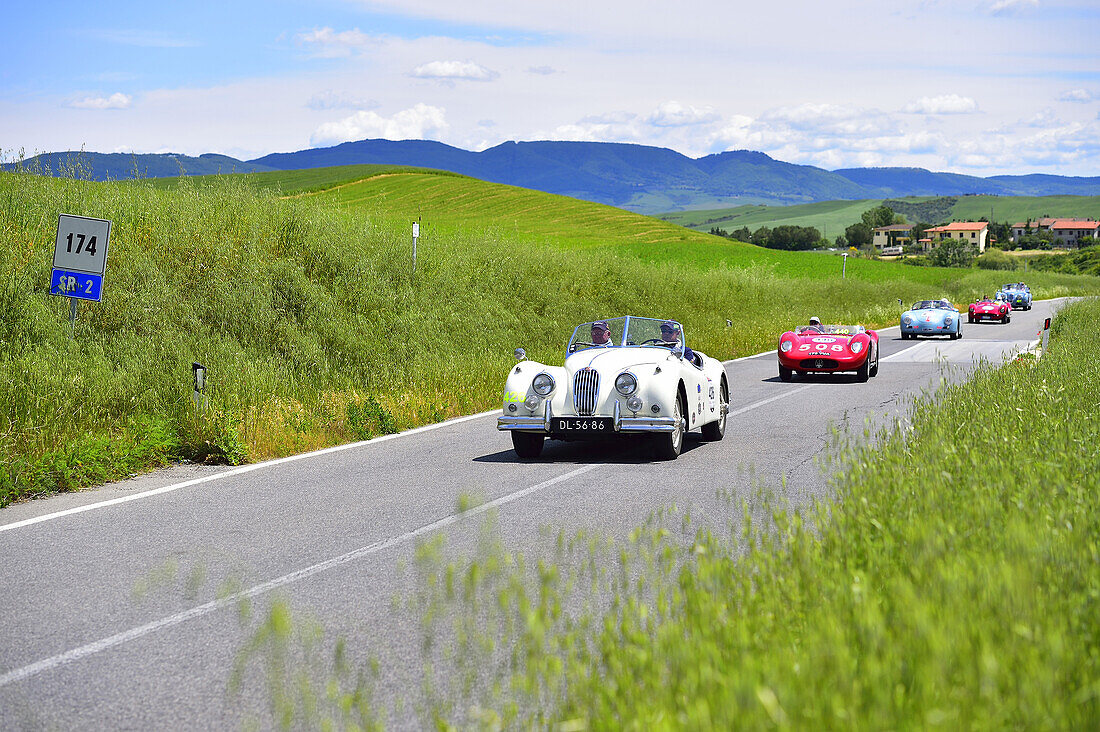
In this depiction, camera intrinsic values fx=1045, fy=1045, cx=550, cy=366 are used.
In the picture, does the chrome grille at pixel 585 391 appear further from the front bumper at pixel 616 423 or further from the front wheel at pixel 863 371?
the front wheel at pixel 863 371

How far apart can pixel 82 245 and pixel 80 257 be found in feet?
0.49

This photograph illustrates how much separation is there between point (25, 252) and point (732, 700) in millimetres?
16116

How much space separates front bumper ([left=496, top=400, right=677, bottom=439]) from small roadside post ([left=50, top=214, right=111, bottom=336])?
5481 millimetres

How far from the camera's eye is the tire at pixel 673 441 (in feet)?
38.0

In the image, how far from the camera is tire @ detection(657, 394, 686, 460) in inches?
456

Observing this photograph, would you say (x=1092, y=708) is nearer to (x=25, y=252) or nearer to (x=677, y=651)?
(x=677, y=651)

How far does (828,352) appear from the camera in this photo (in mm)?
21422

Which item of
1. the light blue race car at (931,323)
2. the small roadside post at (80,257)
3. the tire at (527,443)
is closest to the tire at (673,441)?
A: the tire at (527,443)

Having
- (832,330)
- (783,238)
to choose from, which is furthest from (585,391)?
(783,238)

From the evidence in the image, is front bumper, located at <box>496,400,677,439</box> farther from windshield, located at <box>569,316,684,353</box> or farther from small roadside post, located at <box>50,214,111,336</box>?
small roadside post, located at <box>50,214,111,336</box>

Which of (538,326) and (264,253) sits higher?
(264,253)

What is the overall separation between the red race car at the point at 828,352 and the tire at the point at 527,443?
36.5 ft

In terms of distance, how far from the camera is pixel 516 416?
11.6 meters

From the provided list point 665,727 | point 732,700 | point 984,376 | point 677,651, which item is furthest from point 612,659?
point 984,376
